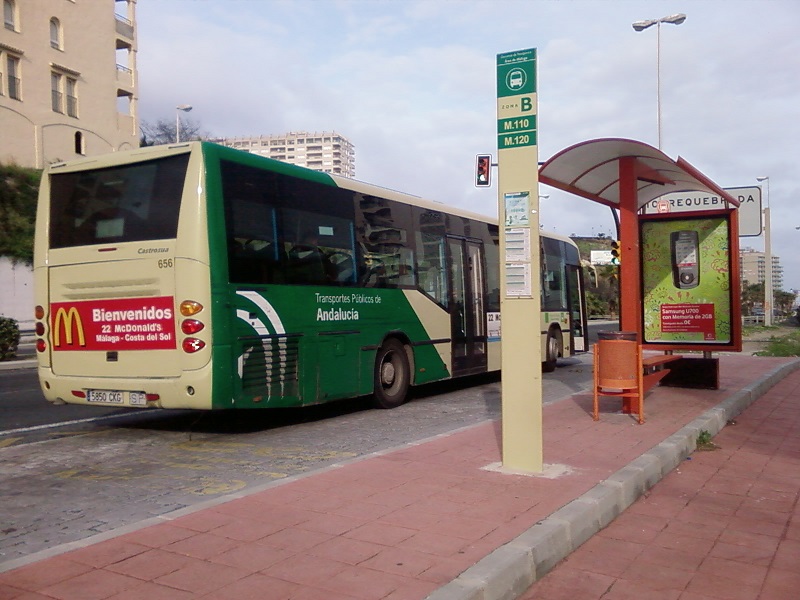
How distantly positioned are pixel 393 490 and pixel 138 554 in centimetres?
196

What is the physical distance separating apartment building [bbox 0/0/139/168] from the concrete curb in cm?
3554

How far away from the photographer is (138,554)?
4125 millimetres

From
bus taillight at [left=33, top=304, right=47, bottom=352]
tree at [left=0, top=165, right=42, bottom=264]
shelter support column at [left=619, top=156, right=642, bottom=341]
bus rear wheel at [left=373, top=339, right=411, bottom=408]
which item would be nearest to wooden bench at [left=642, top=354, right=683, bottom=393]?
shelter support column at [left=619, top=156, right=642, bottom=341]

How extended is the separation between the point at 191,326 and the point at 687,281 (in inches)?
307

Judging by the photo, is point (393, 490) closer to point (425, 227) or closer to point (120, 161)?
point (120, 161)

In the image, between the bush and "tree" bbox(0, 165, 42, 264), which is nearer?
Answer: the bush

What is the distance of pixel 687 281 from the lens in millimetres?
11859

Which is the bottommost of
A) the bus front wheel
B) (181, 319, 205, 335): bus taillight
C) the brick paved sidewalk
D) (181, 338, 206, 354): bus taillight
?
the brick paved sidewalk

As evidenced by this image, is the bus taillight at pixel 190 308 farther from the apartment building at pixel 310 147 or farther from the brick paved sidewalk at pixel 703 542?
the apartment building at pixel 310 147

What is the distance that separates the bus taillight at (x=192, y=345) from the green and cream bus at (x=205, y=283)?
0.01 meters

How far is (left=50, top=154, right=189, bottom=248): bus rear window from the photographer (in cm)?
788

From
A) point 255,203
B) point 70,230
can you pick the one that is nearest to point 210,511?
point 255,203

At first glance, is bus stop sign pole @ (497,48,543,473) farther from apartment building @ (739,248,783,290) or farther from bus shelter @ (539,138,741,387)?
apartment building @ (739,248,783,290)

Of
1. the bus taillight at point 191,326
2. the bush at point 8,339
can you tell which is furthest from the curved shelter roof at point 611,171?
the bush at point 8,339
